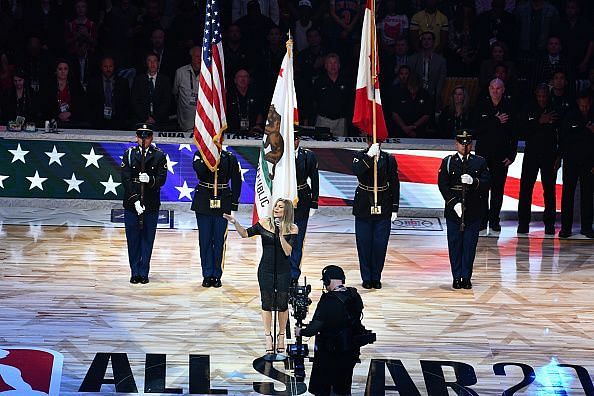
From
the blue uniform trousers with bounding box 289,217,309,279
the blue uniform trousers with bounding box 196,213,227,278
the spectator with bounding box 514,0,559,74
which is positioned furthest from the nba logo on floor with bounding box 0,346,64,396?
the spectator with bounding box 514,0,559,74

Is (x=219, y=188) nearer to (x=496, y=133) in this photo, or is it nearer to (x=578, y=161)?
(x=496, y=133)

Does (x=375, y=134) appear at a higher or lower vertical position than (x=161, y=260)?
higher

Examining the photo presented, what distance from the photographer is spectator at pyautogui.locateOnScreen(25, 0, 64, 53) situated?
77.9 ft

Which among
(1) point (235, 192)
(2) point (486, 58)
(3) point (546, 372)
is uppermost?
(2) point (486, 58)

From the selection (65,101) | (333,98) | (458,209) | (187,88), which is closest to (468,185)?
(458,209)

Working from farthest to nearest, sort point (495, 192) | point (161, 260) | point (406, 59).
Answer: point (406, 59), point (495, 192), point (161, 260)

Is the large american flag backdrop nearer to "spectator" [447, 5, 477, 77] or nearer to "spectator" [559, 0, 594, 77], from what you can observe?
"spectator" [447, 5, 477, 77]

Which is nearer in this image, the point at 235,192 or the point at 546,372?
the point at 546,372

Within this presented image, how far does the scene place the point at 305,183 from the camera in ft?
59.3

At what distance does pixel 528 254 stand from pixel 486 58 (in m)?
5.34

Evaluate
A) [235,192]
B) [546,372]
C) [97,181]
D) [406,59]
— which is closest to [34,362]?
[235,192]

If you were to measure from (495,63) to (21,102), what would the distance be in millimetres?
8531

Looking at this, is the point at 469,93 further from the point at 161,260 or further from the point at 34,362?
the point at 34,362

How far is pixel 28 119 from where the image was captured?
22609 mm
